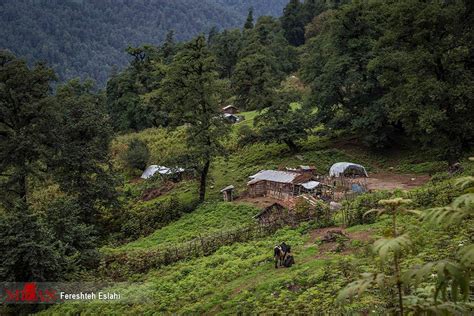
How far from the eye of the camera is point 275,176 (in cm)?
3512

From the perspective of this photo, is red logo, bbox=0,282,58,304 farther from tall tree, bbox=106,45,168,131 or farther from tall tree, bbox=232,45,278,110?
tall tree, bbox=106,45,168,131

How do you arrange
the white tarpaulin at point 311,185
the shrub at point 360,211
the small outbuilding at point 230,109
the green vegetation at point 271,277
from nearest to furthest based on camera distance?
1. the green vegetation at point 271,277
2. the shrub at point 360,211
3. the white tarpaulin at point 311,185
4. the small outbuilding at point 230,109

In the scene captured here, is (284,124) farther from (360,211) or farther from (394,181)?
(360,211)

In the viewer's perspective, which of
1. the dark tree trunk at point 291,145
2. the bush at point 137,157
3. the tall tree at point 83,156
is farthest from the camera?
the bush at point 137,157

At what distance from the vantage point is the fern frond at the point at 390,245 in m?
3.20

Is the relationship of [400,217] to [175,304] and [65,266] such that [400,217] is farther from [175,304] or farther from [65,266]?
[65,266]

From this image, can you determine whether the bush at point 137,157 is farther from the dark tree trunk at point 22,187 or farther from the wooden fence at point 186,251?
the wooden fence at point 186,251

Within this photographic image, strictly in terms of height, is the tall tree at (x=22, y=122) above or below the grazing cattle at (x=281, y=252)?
above

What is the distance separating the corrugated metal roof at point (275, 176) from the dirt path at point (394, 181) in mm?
5439

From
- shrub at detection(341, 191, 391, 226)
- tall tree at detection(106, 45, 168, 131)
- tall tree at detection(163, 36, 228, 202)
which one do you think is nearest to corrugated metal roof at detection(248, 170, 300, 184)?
tall tree at detection(163, 36, 228, 202)

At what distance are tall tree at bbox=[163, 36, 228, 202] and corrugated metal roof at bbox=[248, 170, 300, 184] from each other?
3925 millimetres

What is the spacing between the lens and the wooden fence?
22.6 meters

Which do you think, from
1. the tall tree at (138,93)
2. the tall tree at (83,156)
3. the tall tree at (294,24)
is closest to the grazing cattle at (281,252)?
the tall tree at (83,156)

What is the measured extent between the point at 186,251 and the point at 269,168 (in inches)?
683
